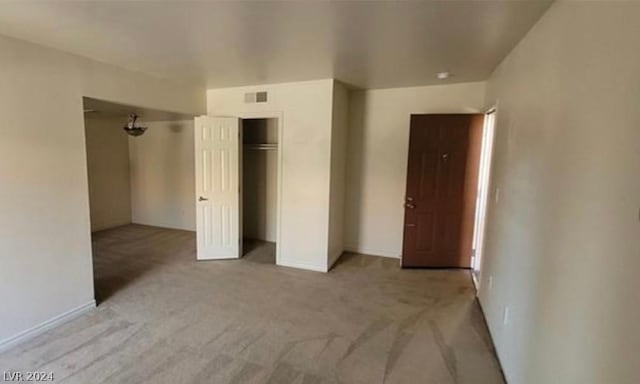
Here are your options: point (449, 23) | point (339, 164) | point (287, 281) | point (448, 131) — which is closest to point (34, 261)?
point (287, 281)

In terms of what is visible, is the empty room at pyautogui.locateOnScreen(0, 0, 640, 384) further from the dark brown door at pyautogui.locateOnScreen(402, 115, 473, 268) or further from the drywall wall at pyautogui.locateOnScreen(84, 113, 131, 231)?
the drywall wall at pyautogui.locateOnScreen(84, 113, 131, 231)

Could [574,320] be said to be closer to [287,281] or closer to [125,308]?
[287,281]

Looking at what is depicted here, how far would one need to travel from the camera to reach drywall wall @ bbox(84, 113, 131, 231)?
6.02 m

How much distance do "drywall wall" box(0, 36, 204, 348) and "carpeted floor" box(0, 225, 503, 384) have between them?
296 millimetres

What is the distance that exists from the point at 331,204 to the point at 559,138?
2836 millimetres

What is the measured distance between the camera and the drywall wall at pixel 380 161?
4461mm

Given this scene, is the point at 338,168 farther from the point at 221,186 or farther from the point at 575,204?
the point at 575,204

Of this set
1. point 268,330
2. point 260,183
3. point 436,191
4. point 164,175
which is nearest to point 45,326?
point 268,330

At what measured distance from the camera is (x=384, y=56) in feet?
9.64

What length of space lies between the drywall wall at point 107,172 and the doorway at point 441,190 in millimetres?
5609

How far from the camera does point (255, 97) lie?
14.2 feet

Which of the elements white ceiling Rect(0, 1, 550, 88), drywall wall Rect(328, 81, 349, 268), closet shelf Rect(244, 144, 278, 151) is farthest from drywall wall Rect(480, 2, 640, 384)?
closet shelf Rect(244, 144, 278, 151)

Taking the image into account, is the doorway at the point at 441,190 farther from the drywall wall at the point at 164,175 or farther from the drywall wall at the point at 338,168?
the drywall wall at the point at 164,175

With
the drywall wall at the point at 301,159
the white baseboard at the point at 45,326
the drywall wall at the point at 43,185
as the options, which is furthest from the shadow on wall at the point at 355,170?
the white baseboard at the point at 45,326
